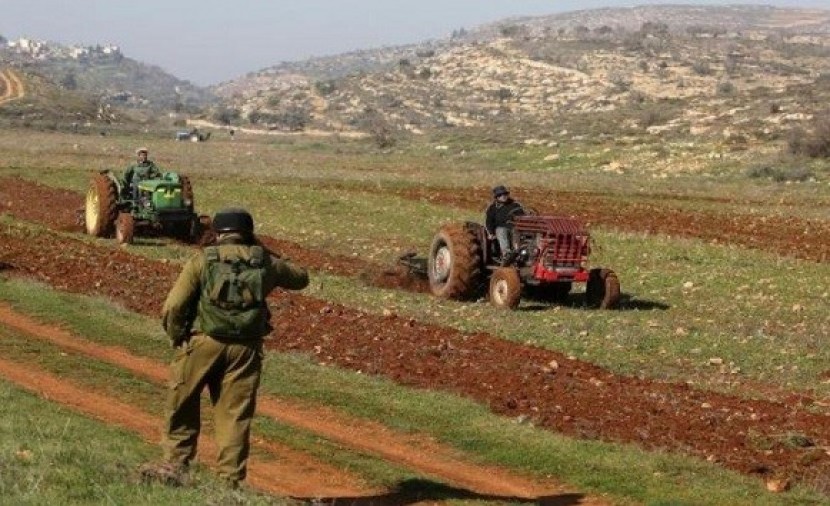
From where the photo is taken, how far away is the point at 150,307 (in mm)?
18156

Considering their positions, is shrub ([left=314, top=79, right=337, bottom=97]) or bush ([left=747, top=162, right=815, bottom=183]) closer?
bush ([left=747, top=162, right=815, bottom=183])

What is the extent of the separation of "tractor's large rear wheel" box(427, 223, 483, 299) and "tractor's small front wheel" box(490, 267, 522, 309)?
56cm

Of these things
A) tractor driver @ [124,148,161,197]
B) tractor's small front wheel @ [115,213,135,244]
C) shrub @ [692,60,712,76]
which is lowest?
tractor's small front wheel @ [115,213,135,244]

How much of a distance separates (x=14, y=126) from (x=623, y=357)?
78.7 m

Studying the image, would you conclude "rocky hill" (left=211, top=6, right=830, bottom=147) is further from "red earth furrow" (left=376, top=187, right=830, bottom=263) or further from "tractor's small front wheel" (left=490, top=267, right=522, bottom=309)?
"tractor's small front wheel" (left=490, top=267, right=522, bottom=309)

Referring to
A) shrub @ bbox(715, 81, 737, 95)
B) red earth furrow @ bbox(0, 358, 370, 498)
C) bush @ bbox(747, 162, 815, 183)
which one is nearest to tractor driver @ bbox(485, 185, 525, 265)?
red earth furrow @ bbox(0, 358, 370, 498)

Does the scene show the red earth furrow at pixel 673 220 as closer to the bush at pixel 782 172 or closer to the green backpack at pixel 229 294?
the bush at pixel 782 172

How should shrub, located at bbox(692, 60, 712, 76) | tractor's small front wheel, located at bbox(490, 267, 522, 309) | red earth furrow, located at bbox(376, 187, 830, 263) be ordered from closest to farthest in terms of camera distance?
1. tractor's small front wheel, located at bbox(490, 267, 522, 309)
2. red earth furrow, located at bbox(376, 187, 830, 263)
3. shrub, located at bbox(692, 60, 712, 76)

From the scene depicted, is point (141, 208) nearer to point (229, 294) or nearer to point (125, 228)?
point (125, 228)

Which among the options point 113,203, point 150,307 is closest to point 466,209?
point 113,203

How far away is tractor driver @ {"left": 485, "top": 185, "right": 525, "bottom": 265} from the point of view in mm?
19822

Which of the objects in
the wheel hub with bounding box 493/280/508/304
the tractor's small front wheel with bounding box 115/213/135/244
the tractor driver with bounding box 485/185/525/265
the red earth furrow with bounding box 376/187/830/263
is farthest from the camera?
the red earth furrow with bounding box 376/187/830/263

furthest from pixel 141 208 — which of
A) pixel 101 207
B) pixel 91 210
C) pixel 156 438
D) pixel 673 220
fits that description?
pixel 156 438

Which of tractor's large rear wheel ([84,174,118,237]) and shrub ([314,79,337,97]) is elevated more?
shrub ([314,79,337,97])
